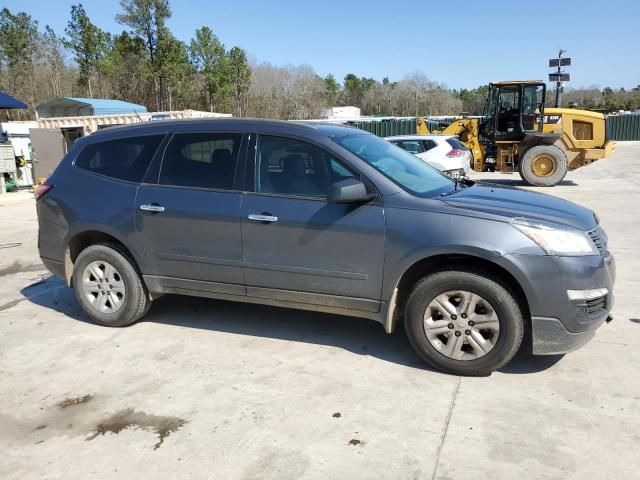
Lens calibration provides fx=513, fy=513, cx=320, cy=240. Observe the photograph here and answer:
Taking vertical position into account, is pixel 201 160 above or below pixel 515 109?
below

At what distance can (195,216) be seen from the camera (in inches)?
167

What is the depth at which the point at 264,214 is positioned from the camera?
4020 mm

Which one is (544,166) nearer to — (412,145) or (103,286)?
(412,145)

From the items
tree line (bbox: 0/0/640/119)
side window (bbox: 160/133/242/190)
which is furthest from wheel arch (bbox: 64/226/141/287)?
A: tree line (bbox: 0/0/640/119)

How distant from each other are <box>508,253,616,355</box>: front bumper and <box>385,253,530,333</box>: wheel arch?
3.6 inches

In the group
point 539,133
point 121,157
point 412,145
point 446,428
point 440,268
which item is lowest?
point 446,428

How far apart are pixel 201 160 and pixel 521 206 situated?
8.55 feet

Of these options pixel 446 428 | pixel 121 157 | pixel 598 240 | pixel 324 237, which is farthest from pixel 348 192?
pixel 121 157

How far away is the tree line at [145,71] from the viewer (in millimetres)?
39750

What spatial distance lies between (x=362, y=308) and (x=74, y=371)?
88.8 inches

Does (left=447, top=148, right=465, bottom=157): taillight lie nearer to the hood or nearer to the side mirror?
the hood

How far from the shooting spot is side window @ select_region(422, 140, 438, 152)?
13632 mm

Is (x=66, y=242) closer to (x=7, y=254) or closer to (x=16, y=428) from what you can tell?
(x=16, y=428)

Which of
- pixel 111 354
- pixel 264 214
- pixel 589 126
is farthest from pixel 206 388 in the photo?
pixel 589 126
